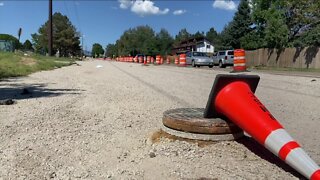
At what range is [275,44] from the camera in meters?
44.9

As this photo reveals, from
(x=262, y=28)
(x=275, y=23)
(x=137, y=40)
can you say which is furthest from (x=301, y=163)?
(x=137, y=40)

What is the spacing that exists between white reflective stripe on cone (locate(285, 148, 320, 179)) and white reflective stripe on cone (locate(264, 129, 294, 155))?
5.2 inches

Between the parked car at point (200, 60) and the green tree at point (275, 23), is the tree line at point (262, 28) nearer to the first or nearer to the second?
the green tree at point (275, 23)

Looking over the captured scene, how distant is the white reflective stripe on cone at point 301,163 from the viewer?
12.1ft

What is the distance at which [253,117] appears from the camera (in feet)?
13.9

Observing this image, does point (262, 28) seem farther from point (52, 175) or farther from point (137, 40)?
point (137, 40)

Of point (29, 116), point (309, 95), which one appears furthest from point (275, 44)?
point (29, 116)

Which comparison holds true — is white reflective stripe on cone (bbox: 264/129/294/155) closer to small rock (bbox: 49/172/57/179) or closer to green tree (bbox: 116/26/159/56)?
small rock (bbox: 49/172/57/179)

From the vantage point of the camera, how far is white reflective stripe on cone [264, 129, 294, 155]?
3936mm

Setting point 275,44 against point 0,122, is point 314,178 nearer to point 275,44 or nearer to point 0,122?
point 0,122

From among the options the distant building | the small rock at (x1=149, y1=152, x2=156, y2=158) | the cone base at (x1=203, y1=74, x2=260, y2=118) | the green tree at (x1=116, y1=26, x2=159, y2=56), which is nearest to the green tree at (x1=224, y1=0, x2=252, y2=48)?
the distant building

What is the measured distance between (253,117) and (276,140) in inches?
14.9

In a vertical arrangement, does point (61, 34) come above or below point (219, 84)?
above

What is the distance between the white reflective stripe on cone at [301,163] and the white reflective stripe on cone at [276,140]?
0.43 ft
